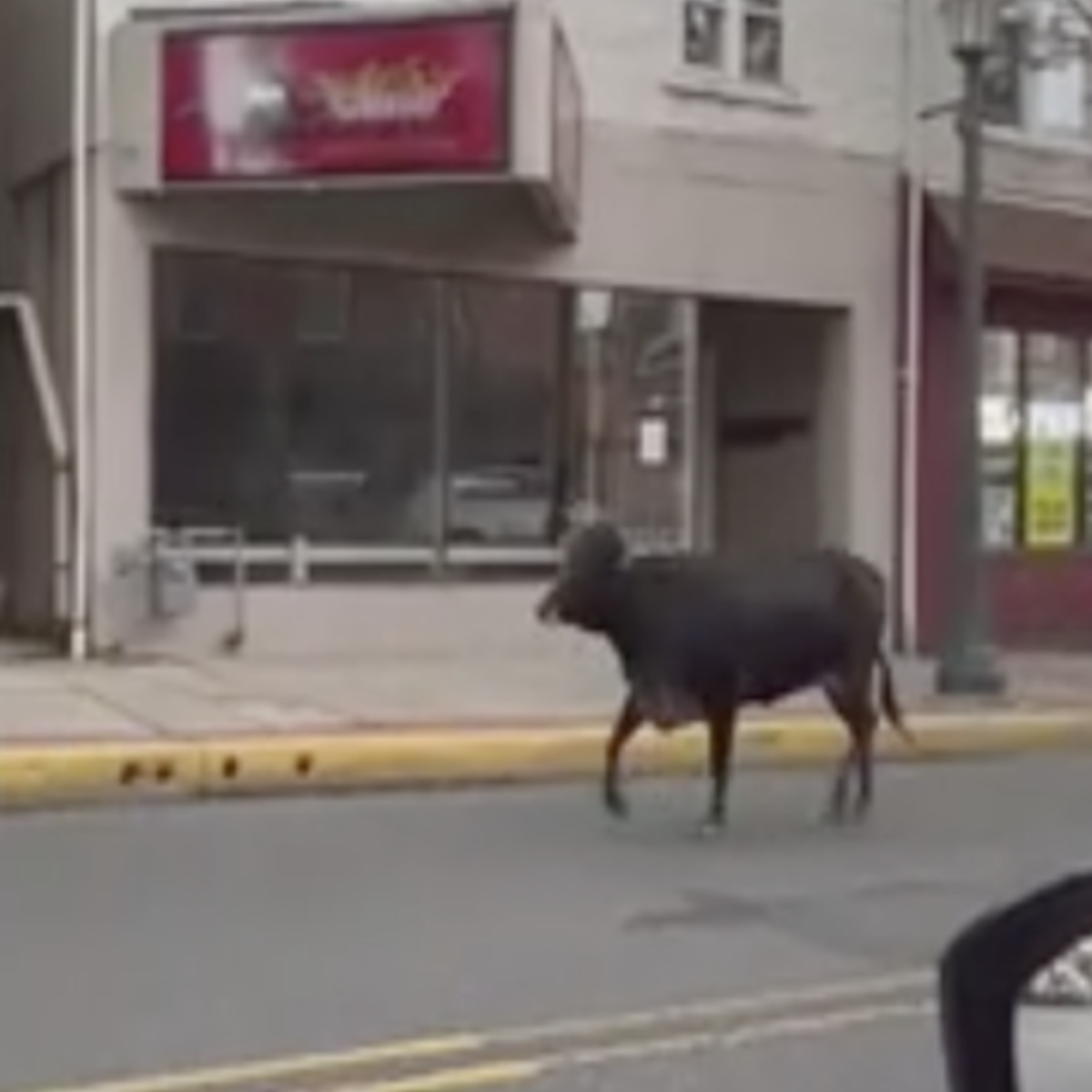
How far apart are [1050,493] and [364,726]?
1083cm

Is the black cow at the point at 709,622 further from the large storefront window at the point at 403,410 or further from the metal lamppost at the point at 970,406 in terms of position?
the large storefront window at the point at 403,410

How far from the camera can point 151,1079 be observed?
21.7 feet

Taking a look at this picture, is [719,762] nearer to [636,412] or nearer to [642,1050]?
[642,1050]

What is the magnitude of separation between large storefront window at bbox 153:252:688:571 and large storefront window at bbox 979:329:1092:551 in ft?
11.5

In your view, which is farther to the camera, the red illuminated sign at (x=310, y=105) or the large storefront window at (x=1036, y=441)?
the large storefront window at (x=1036, y=441)

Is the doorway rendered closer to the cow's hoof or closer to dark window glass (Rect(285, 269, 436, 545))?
dark window glass (Rect(285, 269, 436, 545))

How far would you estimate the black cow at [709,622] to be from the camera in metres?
11.7

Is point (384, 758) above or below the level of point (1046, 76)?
below

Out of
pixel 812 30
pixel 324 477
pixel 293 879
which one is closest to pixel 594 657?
pixel 324 477

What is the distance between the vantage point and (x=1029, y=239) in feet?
73.9

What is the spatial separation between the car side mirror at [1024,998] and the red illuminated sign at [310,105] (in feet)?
50.1

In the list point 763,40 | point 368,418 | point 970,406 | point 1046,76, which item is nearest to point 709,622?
point 970,406

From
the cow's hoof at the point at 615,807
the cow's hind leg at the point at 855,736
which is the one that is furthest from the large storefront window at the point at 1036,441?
the cow's hoof at the point at 615,807

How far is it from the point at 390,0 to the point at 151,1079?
1320cm
